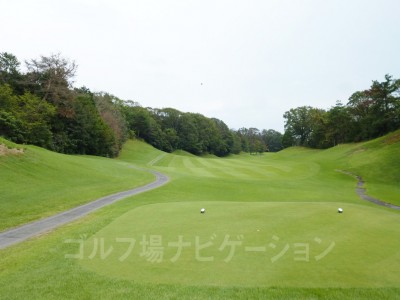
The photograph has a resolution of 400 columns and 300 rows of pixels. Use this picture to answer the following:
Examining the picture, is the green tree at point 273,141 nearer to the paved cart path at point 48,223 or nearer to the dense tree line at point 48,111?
the dense tree line at point 48,111

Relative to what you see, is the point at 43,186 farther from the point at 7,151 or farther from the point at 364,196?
the point at 364,196

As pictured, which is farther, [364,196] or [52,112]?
[52,112]

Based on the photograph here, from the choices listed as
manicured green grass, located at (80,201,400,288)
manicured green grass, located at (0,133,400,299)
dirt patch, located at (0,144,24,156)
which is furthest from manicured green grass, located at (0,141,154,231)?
manicured green grass, located at (80,201,400,288)

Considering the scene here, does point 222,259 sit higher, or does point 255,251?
point 255,251

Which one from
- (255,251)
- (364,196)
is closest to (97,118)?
(364,196)

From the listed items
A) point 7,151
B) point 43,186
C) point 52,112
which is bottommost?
point 43,186

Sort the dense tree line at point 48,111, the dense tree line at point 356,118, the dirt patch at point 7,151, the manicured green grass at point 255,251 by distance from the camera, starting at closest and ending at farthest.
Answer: the manicured green grass at point 255,251 < the dirt patch at point 7,151 < the dense tree line at point 48,111 < the dense tree line at point 356,118

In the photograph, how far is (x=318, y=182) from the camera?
35.5m

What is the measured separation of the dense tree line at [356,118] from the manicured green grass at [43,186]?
190 ft

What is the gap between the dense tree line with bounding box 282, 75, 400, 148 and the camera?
213ft

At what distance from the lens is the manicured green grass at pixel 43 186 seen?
15.7m

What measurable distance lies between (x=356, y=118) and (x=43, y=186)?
7384cm

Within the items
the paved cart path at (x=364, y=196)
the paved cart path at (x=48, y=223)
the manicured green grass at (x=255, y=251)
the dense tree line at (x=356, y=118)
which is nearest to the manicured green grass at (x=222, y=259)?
the manicured green grass at (x=255, y=251)

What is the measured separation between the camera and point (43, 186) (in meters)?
21.5
